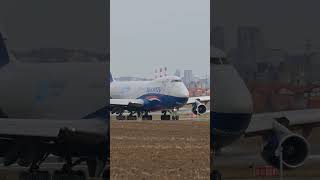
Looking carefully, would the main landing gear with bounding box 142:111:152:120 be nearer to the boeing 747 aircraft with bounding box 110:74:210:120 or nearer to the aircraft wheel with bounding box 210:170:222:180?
the boeing 747 aircraft with bounding box 110:74:210:120

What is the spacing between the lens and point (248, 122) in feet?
13.8

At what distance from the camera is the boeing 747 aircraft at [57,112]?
4.22 metres

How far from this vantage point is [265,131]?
166 inches

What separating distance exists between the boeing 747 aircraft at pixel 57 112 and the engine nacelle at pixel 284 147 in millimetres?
1168

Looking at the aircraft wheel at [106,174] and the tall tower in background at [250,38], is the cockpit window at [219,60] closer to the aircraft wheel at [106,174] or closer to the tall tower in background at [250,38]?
the tall tower in background at [250,38]

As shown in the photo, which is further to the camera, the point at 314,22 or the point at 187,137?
the point at 187,137

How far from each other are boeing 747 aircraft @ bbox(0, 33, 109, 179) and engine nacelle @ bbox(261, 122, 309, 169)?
46.0 inches

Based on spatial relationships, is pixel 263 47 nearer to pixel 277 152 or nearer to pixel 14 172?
pixel 277 152

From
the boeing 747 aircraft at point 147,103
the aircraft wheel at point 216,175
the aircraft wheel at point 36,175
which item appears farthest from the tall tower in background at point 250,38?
the aircraft wheel at point 36,175

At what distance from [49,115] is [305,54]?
1.90m

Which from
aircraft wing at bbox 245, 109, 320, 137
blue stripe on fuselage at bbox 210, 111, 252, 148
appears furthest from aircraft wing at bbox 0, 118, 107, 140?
aircraft wing at bbox 245, 109, 320, 137

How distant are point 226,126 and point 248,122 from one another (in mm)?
158

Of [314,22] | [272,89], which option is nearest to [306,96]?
[272,89]

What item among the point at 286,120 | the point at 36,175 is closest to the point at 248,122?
the point at 286,120
